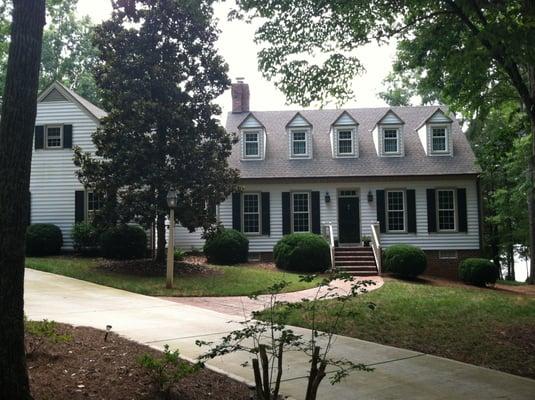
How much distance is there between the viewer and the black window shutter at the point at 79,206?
21.0m

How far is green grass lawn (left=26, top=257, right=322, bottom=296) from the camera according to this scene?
43.3ft

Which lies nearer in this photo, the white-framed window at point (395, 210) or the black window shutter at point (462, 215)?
the black window shutter at point (462, 215)

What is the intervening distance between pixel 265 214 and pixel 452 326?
44.0ft

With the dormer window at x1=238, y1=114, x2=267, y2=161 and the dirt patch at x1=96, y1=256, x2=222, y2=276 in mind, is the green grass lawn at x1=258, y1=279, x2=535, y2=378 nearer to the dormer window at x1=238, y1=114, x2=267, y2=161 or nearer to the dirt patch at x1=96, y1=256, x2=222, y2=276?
the dirt patch at x1=96, y1=256, x2=222, y2=276

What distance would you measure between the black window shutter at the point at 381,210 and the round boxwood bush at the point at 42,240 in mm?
13039

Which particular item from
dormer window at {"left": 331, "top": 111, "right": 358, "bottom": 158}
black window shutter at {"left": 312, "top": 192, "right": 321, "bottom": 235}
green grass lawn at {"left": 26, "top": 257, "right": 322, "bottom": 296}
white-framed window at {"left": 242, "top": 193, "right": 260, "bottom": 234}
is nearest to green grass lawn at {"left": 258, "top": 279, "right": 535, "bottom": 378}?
green grass lawn at {"left": 26, "top": 257, "right": 322, "bottom": 296}

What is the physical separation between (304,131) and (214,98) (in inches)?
272

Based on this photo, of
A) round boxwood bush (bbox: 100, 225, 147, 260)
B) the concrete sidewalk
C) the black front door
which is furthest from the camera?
the black front door

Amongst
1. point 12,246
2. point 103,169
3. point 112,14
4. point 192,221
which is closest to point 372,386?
point 12,246

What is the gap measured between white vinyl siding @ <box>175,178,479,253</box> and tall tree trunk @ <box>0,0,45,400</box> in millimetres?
17275

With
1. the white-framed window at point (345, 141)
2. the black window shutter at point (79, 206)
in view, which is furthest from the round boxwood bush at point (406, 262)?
the black window shutter at point (79, 206)

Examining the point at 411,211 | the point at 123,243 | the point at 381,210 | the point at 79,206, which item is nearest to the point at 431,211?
the point at 411,211

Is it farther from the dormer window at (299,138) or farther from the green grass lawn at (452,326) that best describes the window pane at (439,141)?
the green grass lawn at (452,326)

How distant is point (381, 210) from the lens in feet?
70.6
